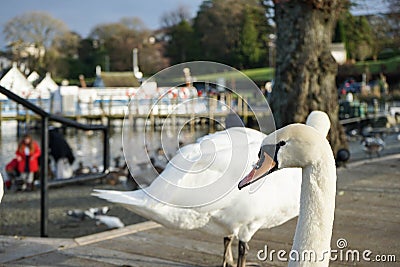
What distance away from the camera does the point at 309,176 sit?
2.59m

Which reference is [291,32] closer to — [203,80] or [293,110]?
[293,110]

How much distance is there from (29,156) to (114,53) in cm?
6296

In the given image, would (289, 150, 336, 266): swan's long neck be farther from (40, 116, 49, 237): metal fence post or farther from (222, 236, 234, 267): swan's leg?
(40, 116, 49, 237): metal fence post

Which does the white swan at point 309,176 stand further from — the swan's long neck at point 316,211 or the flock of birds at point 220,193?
the flock of birds at point 220,193

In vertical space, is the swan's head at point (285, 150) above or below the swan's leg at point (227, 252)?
above

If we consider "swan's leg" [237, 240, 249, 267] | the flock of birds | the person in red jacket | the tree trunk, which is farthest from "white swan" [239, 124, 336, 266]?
the person in red jacket

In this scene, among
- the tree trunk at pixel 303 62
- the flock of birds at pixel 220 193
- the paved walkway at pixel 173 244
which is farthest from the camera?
the tree trunk at pixel 303 62

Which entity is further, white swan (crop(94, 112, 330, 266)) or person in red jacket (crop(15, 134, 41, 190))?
person in red jacket (crop(15, 134, 41, 190))

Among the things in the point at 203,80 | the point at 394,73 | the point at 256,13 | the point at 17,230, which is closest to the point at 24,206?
the point at 17,230

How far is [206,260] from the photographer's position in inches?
178

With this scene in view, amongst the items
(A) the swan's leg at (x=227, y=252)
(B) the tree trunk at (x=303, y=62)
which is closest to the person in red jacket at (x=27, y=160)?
(B) the tree trunk at (x=303, y=62)

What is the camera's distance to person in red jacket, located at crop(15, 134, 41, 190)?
486 inches

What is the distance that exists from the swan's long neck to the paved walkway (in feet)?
5.87

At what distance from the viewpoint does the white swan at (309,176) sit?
2537mm
